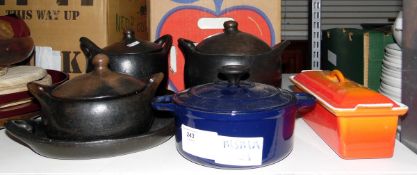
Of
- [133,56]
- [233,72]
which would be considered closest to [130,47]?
[133,56]

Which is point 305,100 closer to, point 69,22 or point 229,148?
point 229,148

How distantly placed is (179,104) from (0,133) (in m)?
0.39

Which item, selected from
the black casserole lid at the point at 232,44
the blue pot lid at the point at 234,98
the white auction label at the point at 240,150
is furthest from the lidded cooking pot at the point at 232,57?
the white auction label at the point at 240,150

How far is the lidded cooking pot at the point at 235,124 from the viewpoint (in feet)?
2.06

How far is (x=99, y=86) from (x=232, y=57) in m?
0.25

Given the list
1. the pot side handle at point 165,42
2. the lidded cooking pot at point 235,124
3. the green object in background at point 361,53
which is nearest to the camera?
the lidded cooking pot at point 235,124

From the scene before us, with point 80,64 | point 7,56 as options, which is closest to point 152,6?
point 80,64

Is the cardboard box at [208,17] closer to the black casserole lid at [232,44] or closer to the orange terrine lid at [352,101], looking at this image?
the black casserole lid at [232,44]

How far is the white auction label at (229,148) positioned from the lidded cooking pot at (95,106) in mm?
105

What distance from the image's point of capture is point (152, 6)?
106 cm

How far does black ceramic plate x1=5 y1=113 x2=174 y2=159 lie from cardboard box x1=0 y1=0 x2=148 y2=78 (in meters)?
0.33

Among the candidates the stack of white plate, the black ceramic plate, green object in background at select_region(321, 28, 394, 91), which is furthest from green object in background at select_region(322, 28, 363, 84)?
the black ceramic plate

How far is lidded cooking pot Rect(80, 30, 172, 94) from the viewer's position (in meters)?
0.82

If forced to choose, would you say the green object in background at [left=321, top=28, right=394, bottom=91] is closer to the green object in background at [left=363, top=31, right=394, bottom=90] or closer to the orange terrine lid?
the green object in background at [left=363, top=31, right=394, bottom=90]
